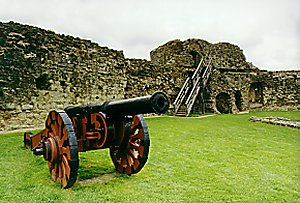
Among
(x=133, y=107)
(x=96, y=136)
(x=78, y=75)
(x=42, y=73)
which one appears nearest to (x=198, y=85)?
(x=78, y=75)

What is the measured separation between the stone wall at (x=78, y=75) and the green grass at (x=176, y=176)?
8.00 ft

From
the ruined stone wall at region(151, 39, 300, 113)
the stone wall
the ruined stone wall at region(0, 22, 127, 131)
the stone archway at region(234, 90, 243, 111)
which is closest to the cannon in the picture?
the ruined stone wall at region(0, 22, 127, 131)

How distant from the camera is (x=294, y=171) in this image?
4.97m

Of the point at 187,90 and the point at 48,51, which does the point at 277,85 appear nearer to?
the point at 187,90

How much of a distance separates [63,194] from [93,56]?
8851mm

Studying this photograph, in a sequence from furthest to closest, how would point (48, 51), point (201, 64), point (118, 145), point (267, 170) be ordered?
point (201, 64), point (48, 51), point (267, 170), point (118, 145)

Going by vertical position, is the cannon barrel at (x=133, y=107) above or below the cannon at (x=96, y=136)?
above

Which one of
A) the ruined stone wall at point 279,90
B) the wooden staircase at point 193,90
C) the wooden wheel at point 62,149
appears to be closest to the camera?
the wooden wheel at point 62,149

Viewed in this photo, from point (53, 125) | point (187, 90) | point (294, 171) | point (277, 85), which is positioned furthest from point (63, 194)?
point (277, 85)

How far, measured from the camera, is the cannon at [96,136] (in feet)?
11.5

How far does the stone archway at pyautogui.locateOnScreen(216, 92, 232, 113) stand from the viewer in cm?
2003

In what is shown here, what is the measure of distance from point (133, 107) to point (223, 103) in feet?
58.4

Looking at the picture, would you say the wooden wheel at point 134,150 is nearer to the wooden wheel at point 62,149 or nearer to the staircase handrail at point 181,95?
the wooden wheel at point 62,149

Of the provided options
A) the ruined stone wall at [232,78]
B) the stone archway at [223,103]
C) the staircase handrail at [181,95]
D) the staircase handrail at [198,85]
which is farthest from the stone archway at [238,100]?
the staircase handrail at [181,95]
